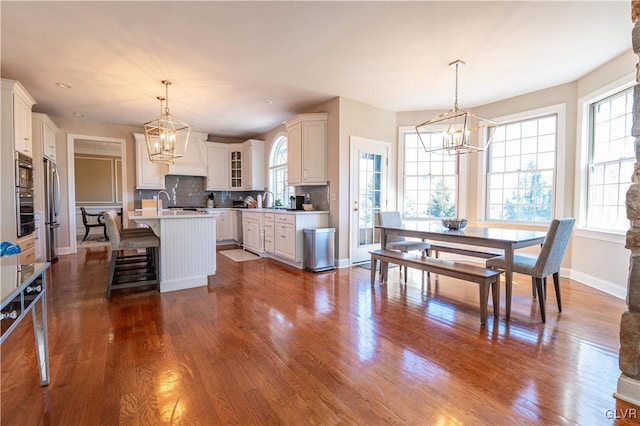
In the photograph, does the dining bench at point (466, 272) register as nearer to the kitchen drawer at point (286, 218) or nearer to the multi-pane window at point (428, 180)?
the kitchen drawer at point (286, 218)

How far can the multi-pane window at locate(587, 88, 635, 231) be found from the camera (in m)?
3.31

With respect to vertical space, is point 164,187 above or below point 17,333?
above

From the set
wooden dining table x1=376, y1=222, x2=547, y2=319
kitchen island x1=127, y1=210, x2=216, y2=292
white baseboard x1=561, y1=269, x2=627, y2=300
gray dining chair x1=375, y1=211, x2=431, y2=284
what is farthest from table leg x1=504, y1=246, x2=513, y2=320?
kitchen island x1=127, y1=210, x2=216, y2=292

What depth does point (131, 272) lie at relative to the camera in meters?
4.10

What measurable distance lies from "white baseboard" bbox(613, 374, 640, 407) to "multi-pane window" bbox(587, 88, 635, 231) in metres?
2.60

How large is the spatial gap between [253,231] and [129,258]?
2055mm

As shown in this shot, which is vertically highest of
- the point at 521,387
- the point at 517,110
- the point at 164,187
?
the point at 517,110

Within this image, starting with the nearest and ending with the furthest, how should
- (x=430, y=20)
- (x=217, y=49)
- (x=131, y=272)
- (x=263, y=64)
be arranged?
(x=430, y=20) < (x=217, y=49) < (x=263, y=64) < (x=131, y=272)

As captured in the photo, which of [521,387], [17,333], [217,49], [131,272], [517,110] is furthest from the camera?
[517,110]

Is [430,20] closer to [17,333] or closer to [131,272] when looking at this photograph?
[17,333]

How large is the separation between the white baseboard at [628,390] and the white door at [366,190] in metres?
3.35

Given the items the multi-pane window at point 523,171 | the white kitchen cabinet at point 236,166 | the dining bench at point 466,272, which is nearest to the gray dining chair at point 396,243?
the dining bench at point 466,272

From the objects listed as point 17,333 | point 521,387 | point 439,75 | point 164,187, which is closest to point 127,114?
point 164,187

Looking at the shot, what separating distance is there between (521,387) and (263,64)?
12.0 feet
